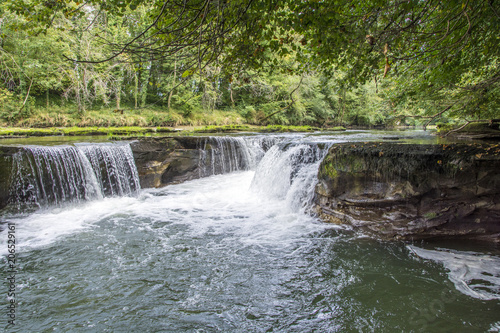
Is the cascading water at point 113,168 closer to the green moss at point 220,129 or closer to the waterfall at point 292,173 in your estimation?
the waterfall at point 292,173

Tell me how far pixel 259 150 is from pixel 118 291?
878cm

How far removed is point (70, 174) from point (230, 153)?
5783mm

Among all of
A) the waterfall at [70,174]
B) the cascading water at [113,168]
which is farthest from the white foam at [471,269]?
the waterfall at [70,174]

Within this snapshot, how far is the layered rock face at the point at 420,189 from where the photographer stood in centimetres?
459

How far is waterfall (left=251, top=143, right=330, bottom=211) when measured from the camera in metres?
6.62

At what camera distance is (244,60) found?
383 cm

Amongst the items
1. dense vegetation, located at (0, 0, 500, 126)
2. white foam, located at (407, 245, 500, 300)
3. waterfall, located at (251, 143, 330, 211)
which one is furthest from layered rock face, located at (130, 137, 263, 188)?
white foam, located at (407, 245, 500, 300)

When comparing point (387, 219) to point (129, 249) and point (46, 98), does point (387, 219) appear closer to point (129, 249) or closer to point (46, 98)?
point (129, 249)

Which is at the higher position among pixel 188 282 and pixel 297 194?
pixel 297 194

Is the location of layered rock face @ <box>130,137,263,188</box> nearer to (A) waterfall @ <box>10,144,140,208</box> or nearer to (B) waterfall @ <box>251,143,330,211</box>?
(A) waterfall @ <box>10,144,140,208</box>

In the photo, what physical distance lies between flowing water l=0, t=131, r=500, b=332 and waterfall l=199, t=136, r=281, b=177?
4.02 m

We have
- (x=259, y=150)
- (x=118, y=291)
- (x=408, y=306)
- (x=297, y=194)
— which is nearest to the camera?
(x=408, y=306)

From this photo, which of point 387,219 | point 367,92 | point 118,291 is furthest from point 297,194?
point 367,92

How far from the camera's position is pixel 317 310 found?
319cm
